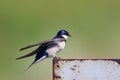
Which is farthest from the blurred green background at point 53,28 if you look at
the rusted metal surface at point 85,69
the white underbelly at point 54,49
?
the rusted metal surface at point 85,69

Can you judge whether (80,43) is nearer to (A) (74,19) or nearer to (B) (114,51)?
(B) (114,51)

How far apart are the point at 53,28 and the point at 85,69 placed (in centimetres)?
513

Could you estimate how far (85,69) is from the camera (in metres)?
2.53

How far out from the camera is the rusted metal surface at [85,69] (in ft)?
8.24

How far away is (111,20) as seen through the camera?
25.5ft

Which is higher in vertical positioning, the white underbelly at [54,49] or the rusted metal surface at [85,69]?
the rusted metal surface at [85,69]

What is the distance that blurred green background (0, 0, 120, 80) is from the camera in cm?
662

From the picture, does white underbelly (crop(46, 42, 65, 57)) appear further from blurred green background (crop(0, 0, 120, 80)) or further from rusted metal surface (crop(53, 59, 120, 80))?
rusted metal surface (crop(53, 59, 120, 80))

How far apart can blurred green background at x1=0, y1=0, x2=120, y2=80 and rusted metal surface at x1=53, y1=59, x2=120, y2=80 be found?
3382mm

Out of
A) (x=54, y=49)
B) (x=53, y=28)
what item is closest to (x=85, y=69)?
(x=54, y=49)

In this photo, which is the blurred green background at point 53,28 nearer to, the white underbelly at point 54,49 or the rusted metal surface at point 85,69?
the white underbelly at point 54,49

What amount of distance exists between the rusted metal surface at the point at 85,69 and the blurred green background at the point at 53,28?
133 inches

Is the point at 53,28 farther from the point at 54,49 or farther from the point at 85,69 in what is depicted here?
the point at 85,69

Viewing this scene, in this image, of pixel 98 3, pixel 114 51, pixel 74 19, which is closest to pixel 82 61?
pixel 114 51
